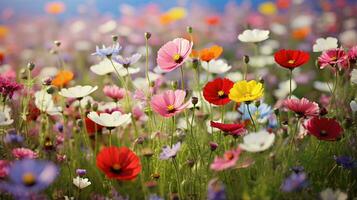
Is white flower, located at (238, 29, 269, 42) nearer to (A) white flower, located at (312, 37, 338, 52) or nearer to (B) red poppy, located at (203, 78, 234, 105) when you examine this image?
(A) white flower, located at (312, 37, 338, 52)

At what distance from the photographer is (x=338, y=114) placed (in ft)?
5.48

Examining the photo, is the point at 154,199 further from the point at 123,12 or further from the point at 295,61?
the point at 123,12

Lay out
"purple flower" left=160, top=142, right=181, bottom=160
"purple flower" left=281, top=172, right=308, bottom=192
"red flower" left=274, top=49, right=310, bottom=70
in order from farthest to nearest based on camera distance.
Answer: "red flower" left=274, top=49, right=310, bottom=70
"purple flower" left=160, top=142, right=181, bottom=160
"purple flower" left=281, top=172, right=308, bottom=192

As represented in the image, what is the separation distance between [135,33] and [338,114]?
2.84 m

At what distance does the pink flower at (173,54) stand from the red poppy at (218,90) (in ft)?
0.34

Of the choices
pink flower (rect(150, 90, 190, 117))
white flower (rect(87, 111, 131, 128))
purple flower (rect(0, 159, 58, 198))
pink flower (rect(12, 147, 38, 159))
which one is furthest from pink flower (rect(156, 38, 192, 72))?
purple flower (rect(0, 159, 58, 198))

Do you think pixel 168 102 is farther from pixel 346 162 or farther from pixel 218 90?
pixel 346 162

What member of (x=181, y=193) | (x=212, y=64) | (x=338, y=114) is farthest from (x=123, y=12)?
(x=181, y=193)

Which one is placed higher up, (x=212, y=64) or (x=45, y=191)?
(x=212, y=64)

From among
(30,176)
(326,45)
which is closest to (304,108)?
(326,45)

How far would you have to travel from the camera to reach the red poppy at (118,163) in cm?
121

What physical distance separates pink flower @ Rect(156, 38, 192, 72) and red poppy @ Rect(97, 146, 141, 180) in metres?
0.32

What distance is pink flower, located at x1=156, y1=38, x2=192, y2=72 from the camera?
1473 mm

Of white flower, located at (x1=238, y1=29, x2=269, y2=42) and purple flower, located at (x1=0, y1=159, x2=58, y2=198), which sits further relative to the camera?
white flower, located at (x1=238, y1=29, x2=269, y2=42)
